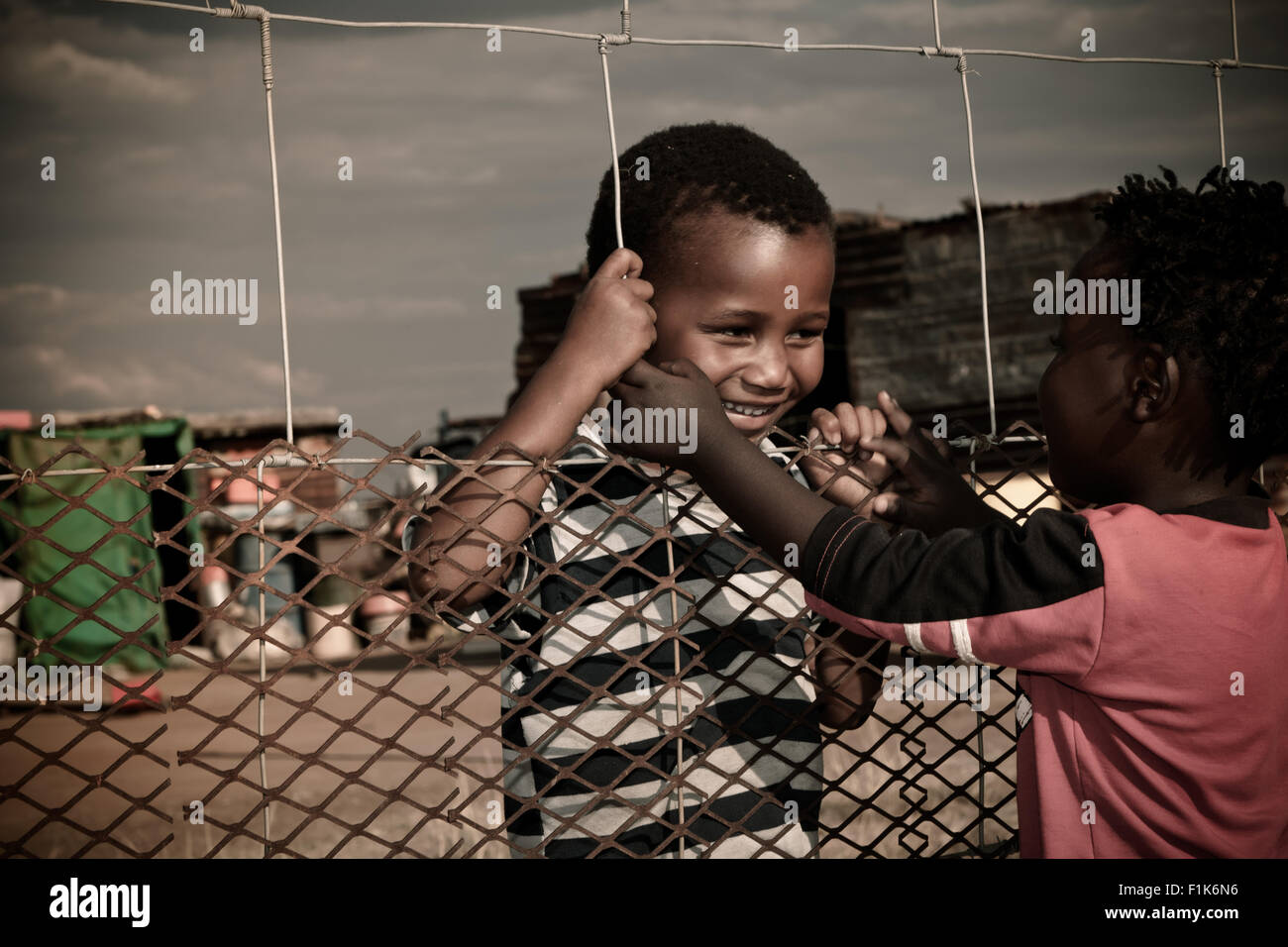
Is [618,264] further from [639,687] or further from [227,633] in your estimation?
[227,633]

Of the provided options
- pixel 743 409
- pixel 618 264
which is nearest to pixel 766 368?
pixel 743 409

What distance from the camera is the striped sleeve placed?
128 centimetres

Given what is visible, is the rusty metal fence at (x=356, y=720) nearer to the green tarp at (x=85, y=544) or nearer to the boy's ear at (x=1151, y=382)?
the green tarp at (x=85, y=544)

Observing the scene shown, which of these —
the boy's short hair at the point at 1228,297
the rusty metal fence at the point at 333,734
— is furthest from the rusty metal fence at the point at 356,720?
the boy's short hair at the point at 1228,297

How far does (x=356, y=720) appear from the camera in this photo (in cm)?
140

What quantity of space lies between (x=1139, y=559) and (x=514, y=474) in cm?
81

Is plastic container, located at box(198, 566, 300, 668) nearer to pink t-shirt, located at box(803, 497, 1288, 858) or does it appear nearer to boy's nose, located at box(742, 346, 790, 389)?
boy's nose, located at box(742, 346, 790, 389)

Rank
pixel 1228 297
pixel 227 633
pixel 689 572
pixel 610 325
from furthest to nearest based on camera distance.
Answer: pixel 227 633 < pixel 689 572 < pixel 610 325 < pixel 1228 297

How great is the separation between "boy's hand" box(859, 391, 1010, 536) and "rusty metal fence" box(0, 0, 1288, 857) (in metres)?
0.09

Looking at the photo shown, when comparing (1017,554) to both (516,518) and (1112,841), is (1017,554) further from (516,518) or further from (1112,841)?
(516,518)

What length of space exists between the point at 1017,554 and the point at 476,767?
13.1 feet

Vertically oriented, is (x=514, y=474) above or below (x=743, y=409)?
below
